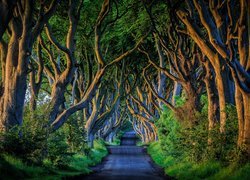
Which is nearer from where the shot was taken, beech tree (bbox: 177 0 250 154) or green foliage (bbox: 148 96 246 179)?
beech tree (bbox: 177 0 250 154)

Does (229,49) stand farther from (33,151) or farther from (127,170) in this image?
(127,170)

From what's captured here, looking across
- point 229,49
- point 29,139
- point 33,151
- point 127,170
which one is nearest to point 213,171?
point 229,49

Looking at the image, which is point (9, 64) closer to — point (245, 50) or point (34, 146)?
point (34, 146)

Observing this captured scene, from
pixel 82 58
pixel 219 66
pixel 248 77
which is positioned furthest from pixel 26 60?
pixel 82 58

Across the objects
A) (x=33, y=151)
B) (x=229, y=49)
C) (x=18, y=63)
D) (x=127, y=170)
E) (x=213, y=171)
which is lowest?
(x=127, y=170)

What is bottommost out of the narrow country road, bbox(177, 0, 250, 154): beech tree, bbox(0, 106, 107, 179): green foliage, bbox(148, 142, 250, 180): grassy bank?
the narrow country road

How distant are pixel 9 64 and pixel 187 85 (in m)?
10.9

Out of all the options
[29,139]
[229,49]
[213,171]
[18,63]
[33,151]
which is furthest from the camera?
[18,63]

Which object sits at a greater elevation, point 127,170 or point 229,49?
point 229,49

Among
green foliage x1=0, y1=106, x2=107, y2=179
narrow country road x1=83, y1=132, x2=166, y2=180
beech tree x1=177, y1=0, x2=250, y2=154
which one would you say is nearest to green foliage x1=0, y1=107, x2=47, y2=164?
green foliage x1=0, y1=106, x2=107, y2=179

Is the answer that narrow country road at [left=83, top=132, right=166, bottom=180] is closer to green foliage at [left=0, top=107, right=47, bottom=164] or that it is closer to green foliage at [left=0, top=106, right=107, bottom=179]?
green foliage at [left=0, top=106, right=107, bottom=179]

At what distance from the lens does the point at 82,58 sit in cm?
3512

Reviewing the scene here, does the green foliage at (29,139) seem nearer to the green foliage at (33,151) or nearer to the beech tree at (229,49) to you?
the green foliage at (33,151)

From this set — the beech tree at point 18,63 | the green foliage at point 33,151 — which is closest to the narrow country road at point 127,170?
the green foliage at point 33,151
